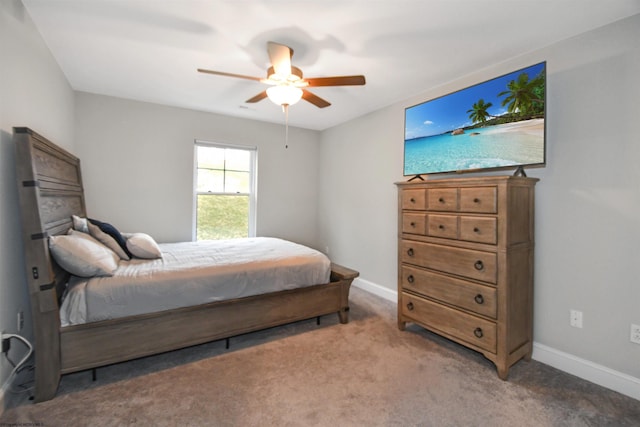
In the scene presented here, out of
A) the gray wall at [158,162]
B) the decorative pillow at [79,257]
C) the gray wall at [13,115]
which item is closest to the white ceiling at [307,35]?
the gray wall at [13,115]

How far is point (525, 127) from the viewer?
7.30 ft

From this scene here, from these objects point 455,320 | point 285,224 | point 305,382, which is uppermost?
point 285,224

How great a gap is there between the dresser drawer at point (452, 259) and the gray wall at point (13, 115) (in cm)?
284

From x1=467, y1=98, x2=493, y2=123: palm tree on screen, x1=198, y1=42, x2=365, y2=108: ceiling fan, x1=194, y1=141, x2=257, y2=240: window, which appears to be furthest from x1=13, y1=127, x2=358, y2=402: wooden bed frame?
x1=467, y1=98, x2=493, y2=123: palm tree on screen

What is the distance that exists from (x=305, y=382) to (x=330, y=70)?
2.59 meters

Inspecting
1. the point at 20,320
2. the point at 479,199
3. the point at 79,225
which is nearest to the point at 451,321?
the point at 479,199

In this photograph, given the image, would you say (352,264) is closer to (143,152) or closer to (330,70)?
(330,70)

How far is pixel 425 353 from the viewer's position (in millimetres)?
2297

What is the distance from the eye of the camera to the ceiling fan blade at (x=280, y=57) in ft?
Result: 6.15

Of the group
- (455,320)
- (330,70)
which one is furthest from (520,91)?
(455,320)

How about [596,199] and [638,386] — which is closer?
[638,386]

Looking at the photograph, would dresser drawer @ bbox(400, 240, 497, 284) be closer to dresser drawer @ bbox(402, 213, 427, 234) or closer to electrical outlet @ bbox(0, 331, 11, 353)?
dresser drawer @ bbox(402, 213, 427, 234)

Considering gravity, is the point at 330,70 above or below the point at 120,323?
above

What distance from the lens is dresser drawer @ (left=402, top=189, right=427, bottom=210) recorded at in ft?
8.20
